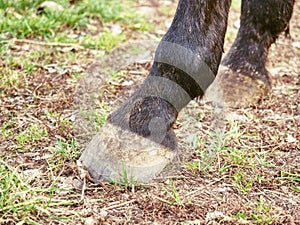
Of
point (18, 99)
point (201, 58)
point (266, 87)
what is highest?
point (201, 58)

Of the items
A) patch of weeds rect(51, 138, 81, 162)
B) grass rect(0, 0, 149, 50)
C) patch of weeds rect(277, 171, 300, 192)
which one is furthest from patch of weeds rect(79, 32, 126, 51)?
patch of weeds rect(277, 171, 300, 192)

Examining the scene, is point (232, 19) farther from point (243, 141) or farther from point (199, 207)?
point (199, 207)

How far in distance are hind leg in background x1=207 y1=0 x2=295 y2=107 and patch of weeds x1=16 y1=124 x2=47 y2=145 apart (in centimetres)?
116

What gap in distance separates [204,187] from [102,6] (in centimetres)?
267

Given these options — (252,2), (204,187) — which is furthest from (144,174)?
(252,2)

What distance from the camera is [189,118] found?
295 cm

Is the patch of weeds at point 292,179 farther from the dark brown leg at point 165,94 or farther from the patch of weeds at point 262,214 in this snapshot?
the dark brown leg at point 165,94

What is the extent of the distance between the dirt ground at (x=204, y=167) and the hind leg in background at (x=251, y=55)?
10 cm

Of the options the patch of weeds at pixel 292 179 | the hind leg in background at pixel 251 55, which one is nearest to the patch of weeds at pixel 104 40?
the hind leg in background at pixel 251 55

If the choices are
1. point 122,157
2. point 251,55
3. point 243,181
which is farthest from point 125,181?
point 251,55

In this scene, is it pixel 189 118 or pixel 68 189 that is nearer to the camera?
pixel 68 189

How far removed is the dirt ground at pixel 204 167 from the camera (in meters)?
2.05

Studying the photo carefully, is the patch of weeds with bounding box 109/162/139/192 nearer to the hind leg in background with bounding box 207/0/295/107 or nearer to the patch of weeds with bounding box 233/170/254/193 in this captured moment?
the patch of weeds with bounding box 233/170/254/193

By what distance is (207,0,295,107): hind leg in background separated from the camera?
10.3 feet
